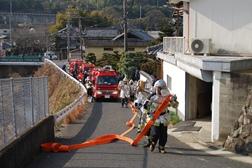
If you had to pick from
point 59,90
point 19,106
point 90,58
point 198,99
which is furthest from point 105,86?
point 90,58

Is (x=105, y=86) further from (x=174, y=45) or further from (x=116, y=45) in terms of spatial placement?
(x=116, y=45)

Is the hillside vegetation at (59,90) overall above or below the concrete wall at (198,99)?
below

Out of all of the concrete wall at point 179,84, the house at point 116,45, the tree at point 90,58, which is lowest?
the concrete wall at point 179,84

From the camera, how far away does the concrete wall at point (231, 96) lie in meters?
12.4

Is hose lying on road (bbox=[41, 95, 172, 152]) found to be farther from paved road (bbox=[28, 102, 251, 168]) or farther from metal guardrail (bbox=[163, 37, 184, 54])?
metal guardrail (bbox=[163, 37, 184, 54])

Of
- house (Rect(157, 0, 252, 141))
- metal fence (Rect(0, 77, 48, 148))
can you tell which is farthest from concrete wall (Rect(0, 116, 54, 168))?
house (Rect(157, 0, 252, 141))

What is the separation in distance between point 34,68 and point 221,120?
2314 inches

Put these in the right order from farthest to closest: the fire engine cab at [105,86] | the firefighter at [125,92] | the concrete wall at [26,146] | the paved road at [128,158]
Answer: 1. the fire engine cab at [105,86]
2. the firefighter at [125,92]
3. the paved road at [128,158]
4. the concrete wall at [26,146]

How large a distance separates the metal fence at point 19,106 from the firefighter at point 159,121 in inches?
121

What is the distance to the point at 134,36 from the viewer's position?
71.7m

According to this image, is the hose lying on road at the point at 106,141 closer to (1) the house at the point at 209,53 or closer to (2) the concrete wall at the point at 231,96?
(2) the concrete wall at the point at 231,96

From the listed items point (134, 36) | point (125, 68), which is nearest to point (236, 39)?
point (125, 68)

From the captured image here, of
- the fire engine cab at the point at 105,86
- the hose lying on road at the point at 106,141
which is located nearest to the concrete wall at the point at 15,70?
the fire engine cab at the point at 105,86

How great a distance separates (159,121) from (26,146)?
3297 millimetres
